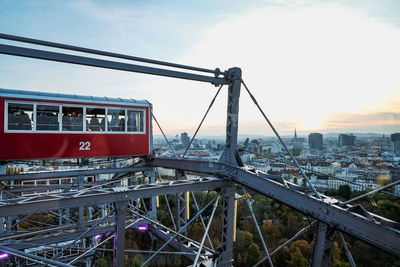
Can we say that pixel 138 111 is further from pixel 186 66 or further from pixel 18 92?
pixel 186 66

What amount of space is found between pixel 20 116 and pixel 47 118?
0.77 meters

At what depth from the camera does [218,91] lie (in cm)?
599

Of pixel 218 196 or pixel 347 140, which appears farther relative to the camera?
pixel 347 140

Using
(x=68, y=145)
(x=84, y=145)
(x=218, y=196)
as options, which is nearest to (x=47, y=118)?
(x=68, y=145)

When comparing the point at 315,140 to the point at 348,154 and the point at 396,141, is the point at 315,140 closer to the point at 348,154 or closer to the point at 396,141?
the point at 348,154

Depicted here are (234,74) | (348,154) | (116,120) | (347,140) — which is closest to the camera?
(234,74)

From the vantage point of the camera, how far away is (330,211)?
149 inches

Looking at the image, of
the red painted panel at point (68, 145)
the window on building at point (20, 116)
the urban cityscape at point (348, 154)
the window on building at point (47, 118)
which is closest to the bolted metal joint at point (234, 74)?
the red painted panel at point (68, 145)

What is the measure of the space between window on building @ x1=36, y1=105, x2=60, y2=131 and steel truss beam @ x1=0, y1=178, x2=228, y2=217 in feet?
15.5

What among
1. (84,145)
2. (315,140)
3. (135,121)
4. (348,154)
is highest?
(135,121)

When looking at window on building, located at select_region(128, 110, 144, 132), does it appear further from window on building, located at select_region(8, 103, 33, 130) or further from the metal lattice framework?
the metal lattice framework

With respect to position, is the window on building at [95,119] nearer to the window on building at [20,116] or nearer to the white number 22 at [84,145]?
the white number 22 at [84,145]

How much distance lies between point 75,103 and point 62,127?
0.97 meters

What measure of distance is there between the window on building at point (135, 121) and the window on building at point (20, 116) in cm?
336
